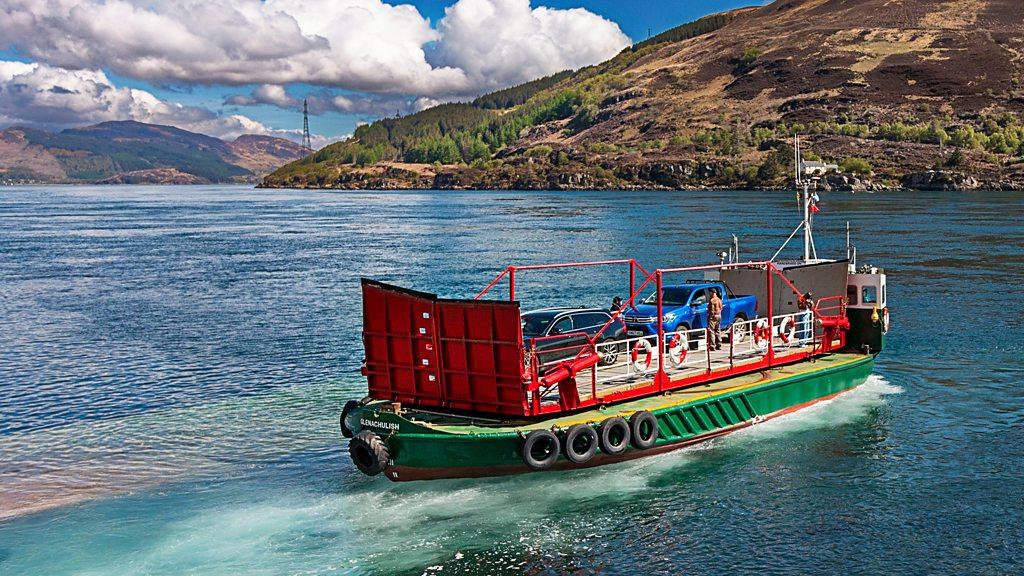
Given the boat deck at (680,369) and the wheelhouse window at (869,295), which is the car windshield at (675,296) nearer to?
the boat deck at (680,369)

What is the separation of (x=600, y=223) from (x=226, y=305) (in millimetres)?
64731

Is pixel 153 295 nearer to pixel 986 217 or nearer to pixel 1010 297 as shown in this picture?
pixel 1010 297

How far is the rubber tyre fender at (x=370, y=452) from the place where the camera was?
20250 mm

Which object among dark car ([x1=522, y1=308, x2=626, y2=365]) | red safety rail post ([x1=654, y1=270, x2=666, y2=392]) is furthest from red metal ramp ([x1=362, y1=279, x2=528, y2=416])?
red safety rail post ([x1=654, y1=270, x2=666, y2=392])

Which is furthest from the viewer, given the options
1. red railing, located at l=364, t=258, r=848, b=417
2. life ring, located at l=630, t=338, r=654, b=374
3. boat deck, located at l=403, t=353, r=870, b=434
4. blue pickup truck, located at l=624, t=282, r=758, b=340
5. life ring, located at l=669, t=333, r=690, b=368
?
blue pickup truck, located at l=624, t=282, r=758, b=340

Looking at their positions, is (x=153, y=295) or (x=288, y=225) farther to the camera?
(x=288, y=225)

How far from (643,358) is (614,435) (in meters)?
3.71

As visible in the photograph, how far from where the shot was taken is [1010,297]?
1838 inches

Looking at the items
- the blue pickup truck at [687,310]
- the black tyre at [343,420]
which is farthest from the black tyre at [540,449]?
the blue pickup truck at [687,310]

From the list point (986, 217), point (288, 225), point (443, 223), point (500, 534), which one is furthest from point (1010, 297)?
point (288, 225)

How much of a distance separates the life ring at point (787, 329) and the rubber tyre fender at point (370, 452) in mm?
12827

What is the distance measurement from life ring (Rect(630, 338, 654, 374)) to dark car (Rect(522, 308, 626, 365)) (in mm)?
488

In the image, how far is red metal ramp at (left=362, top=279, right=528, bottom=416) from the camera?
66.4 ft

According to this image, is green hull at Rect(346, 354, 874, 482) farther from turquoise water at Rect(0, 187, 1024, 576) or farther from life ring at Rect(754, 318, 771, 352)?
life ring at Rect(754, 318, 771, 352)
